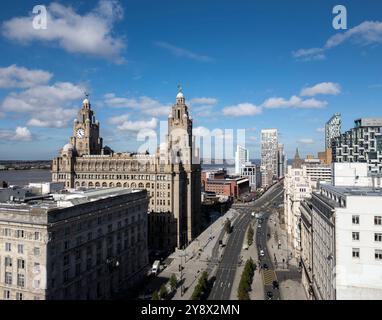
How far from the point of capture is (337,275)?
35.0 metres

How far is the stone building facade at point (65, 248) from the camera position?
4044 centimetres

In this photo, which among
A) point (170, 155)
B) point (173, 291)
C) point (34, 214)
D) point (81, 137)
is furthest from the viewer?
point (81, 137)

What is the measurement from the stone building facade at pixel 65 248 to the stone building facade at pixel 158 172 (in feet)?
98.4

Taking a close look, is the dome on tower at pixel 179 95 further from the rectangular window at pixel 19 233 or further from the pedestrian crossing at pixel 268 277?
the rectangular window at pixel 19 233

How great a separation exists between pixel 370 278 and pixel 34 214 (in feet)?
121

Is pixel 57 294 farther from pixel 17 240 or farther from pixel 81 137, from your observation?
pixel 81 137

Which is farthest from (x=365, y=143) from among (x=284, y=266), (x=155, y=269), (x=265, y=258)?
(x=155, y=269)

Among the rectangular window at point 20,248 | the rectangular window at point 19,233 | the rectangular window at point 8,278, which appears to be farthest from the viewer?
the rectangular window at point 8,278

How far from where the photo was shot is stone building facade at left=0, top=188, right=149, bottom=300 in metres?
40.4

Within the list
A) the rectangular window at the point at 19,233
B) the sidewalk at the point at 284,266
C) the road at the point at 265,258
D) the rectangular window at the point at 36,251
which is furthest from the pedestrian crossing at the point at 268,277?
the rectangular window at the point at 19,233

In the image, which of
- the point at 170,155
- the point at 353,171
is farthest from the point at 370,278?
the point at 170,155

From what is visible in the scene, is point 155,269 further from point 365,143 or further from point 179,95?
point 365,143

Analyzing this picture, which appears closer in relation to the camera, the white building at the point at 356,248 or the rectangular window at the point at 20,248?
the white building at the point at 356,248

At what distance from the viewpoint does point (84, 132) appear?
336 feet
